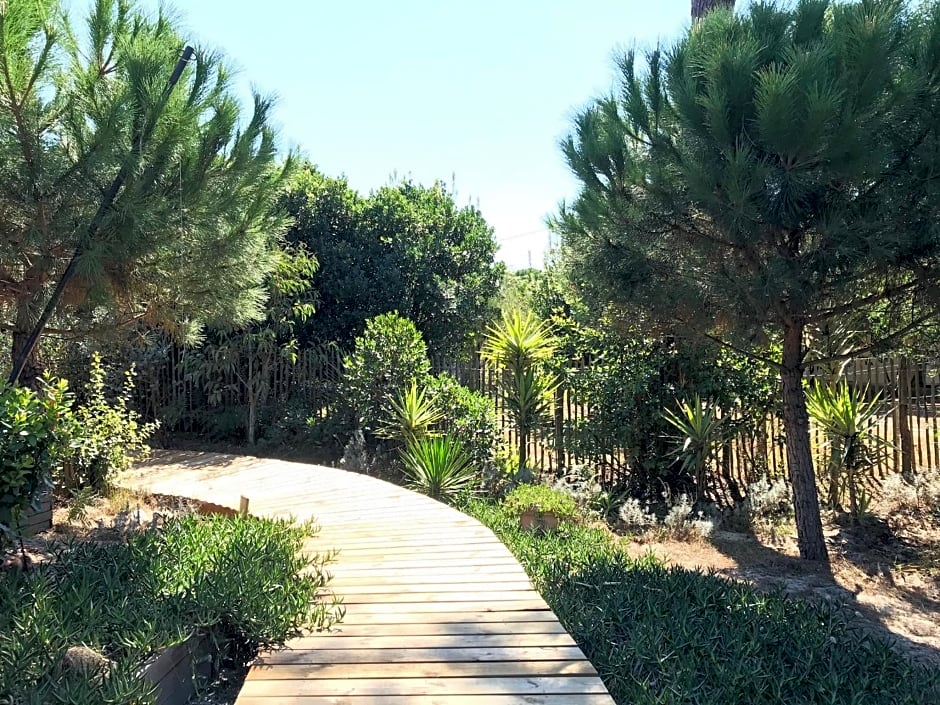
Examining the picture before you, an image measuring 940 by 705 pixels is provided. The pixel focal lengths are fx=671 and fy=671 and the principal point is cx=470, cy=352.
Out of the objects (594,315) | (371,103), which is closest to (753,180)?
(594,315)

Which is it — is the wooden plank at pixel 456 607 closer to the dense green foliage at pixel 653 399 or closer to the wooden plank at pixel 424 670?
the wooden plank at pixel 424 670

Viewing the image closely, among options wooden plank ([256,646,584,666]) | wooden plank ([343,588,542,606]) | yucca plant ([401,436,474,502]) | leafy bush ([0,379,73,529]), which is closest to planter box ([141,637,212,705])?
wooden plank ([256,646,584,666])

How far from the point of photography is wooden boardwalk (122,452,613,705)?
2.40 m

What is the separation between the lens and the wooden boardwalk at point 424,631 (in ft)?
7.88

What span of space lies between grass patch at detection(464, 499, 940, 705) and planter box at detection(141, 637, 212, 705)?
1.62m

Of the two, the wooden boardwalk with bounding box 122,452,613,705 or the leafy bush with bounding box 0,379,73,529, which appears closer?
the wooden boardwalk with bounding box 122,452,613,705

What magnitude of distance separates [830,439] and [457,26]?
266 inches

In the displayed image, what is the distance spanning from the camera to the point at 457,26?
8.84m

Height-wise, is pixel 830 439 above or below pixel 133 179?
below

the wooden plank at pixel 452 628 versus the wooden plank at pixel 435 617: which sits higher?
the wooden plank at pixel 435 617

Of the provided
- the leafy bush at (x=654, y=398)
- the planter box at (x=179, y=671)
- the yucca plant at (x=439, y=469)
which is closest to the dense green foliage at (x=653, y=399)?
the leafy bush at (x=654, y=398)

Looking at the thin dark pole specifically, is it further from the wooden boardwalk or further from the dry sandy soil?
the dry sandy soil

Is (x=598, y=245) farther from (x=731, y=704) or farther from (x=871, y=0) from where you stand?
(x=731, y=704)

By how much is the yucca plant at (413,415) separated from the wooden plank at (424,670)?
4.76 m
